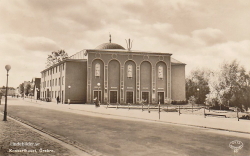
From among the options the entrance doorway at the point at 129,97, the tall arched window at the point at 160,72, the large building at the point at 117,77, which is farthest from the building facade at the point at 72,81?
the tall arched window at the point at 160,72

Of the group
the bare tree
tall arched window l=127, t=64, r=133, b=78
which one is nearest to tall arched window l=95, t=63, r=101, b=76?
tall arched window l=127, t=64, r=133, b=78

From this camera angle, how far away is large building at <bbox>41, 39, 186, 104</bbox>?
4391cm

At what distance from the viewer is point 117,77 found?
148 feet

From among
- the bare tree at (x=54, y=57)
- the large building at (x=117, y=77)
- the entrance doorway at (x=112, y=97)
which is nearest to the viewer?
the large building at (x=117, y=77)

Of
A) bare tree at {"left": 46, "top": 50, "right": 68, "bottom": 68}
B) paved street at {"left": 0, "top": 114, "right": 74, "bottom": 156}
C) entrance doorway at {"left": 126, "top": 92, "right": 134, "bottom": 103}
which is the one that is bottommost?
paved street at {"left": 0, "top": 114, "right": 74, "bottom": 156}

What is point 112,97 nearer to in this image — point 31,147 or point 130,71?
point 130,71

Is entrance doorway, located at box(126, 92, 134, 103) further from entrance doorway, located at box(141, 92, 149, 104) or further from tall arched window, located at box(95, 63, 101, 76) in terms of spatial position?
tall arched window, located at box(95, 63, 101, 76)

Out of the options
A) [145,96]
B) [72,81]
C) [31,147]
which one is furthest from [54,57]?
[31,147]

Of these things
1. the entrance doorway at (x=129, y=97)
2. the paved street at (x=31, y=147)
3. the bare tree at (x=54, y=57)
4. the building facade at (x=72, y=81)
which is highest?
the bare tree at (x=54, y=57)

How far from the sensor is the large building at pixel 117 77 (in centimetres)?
4391

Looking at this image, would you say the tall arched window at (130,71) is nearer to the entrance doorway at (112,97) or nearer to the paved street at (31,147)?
the entrance doorway at (112,97)

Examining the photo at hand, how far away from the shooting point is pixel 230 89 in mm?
38812

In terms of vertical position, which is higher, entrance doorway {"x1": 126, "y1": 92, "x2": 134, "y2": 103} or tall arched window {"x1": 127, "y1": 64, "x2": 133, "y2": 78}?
tall arched window {"x1": 127, "y1": 64, "x2": 133, "y2": 78}

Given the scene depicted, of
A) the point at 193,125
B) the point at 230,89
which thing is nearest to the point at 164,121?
the point at 193,125
